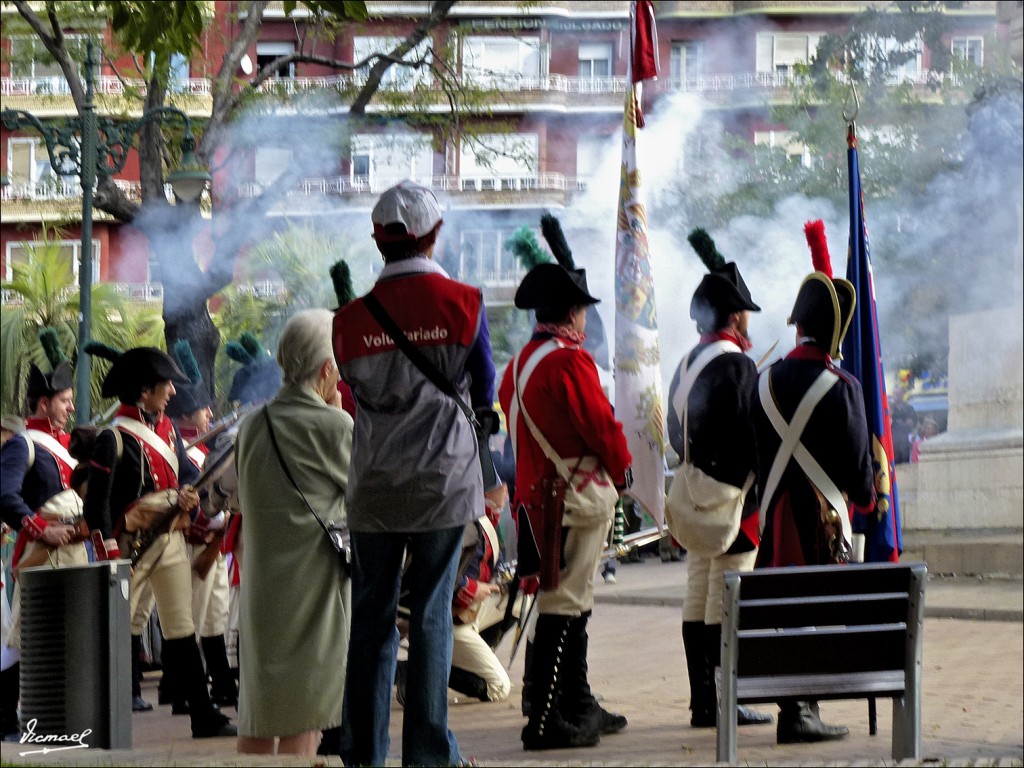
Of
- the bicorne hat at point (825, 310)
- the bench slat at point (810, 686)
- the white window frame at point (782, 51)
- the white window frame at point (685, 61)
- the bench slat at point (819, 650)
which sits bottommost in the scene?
the bench slat at point (810, 686)

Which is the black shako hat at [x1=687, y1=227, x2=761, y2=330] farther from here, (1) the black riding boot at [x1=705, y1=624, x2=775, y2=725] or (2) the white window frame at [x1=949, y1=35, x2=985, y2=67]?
(2) the white window frame at [x1=949, y1=35, x2=985, y2=67]

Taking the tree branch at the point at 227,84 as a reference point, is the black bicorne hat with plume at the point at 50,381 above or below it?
below

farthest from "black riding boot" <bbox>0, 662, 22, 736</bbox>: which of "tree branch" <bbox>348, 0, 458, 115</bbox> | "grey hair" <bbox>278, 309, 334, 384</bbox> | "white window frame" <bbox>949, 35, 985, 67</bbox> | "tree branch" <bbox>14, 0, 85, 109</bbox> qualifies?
"white window frame" <bbox>949, 35, 985, 67</bbox>

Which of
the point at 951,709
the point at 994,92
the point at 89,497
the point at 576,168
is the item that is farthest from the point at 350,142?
the point at 951,709

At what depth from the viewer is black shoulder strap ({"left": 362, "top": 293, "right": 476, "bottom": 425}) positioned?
18.5 feet

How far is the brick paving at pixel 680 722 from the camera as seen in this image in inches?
253

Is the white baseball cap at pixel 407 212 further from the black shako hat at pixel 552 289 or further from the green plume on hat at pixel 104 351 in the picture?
the green plume on hat at pixel 104 351

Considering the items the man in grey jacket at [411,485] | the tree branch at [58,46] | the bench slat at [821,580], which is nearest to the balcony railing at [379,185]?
the tree branch at [58,46]

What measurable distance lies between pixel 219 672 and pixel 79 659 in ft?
7.44

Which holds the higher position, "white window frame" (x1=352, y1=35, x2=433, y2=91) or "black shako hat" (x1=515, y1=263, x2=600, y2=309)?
"white window frame" (x1=352, y1=35, x2=433, y2=91)

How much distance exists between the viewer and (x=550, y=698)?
685cm

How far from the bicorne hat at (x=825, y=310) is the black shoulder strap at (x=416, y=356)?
77.0 inches

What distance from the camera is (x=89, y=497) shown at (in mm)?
7867

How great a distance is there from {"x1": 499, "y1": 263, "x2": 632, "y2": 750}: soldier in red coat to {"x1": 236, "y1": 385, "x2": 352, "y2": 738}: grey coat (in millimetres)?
1129
